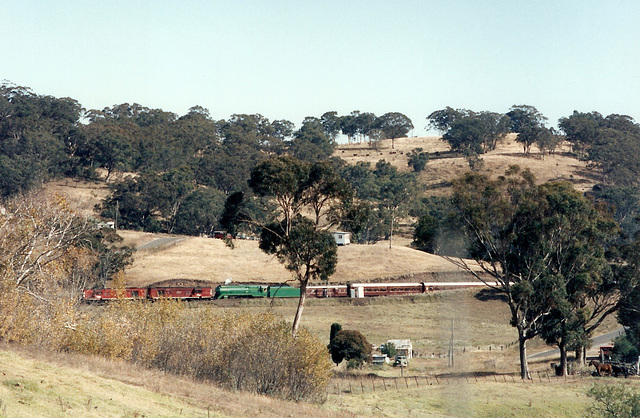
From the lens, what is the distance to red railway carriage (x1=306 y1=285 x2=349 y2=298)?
9238cm

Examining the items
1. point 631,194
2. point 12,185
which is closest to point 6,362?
point 12,185

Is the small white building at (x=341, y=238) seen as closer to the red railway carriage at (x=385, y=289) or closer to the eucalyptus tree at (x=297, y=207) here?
the red railway carriage at (x=385, y=289)

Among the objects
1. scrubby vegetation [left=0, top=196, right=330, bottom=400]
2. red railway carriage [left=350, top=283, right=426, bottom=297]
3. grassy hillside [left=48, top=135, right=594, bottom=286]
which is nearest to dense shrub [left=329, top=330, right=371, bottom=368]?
scrubby vegetation [left=0, top=196, right=330, bottom=400]

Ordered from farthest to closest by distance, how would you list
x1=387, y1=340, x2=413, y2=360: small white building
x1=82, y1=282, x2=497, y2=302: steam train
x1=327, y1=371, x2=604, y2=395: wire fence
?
x1=82, y1=282, x2=497, y2=302: steam train
x1=387, y1=340, x2=413, y2=360: small white building
x1=327, y1=371, x2=604, y2=395: wire fence

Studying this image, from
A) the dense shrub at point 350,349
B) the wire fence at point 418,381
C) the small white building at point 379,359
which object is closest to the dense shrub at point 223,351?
the wire fence at point 418,381

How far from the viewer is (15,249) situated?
137ft

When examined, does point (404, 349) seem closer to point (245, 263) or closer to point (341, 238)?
point (245, 263)

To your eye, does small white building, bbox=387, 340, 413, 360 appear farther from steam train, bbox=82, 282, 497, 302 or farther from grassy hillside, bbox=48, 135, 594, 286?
grassy hillside, bbox=48, 135, 594, 286

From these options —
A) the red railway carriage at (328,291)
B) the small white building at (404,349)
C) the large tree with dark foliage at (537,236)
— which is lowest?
the small white building at (404,349)

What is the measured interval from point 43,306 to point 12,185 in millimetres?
114062

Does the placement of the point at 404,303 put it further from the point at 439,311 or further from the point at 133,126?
the point at 133,126

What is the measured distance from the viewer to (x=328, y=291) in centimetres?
9312

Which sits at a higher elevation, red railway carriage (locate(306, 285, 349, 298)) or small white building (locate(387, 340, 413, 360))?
red railway carriage (locate(306, 285, 349, 298))

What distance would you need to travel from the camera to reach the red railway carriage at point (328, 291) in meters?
92.4
